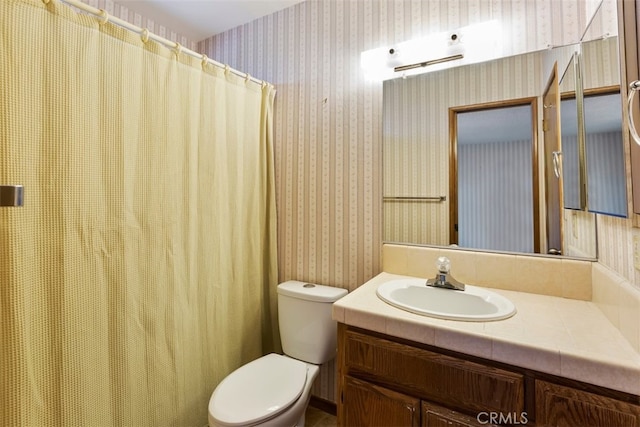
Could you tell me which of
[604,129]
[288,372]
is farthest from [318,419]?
[604,129]

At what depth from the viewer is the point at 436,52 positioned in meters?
1.50

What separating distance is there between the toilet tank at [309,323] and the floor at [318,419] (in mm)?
409


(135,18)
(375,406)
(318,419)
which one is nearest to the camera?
(375,406)

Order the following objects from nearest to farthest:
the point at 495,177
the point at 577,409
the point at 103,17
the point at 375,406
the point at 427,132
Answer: the point at 577,409, the point at 375,406, the point at 103,17, the point at 495,177, the point at 427,132

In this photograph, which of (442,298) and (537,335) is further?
(442,298)

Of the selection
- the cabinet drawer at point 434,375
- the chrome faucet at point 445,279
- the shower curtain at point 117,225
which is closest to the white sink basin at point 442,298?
the chrome faucet at point 445,279

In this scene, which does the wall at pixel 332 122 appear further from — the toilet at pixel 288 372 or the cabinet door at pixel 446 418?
the cabinet door at pixel 446 418

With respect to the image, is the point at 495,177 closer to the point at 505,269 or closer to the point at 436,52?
the point at 505,269

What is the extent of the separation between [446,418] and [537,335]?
39 cm

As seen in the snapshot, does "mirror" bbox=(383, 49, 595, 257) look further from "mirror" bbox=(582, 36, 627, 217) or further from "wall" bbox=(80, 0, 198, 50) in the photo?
"wall" bbox=(80, 0, 198, 50)

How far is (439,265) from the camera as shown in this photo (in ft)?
4.44

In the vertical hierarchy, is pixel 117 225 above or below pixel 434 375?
above

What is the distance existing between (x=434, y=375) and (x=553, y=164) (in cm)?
103

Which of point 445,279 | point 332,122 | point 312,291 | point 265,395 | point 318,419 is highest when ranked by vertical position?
point 332,122
